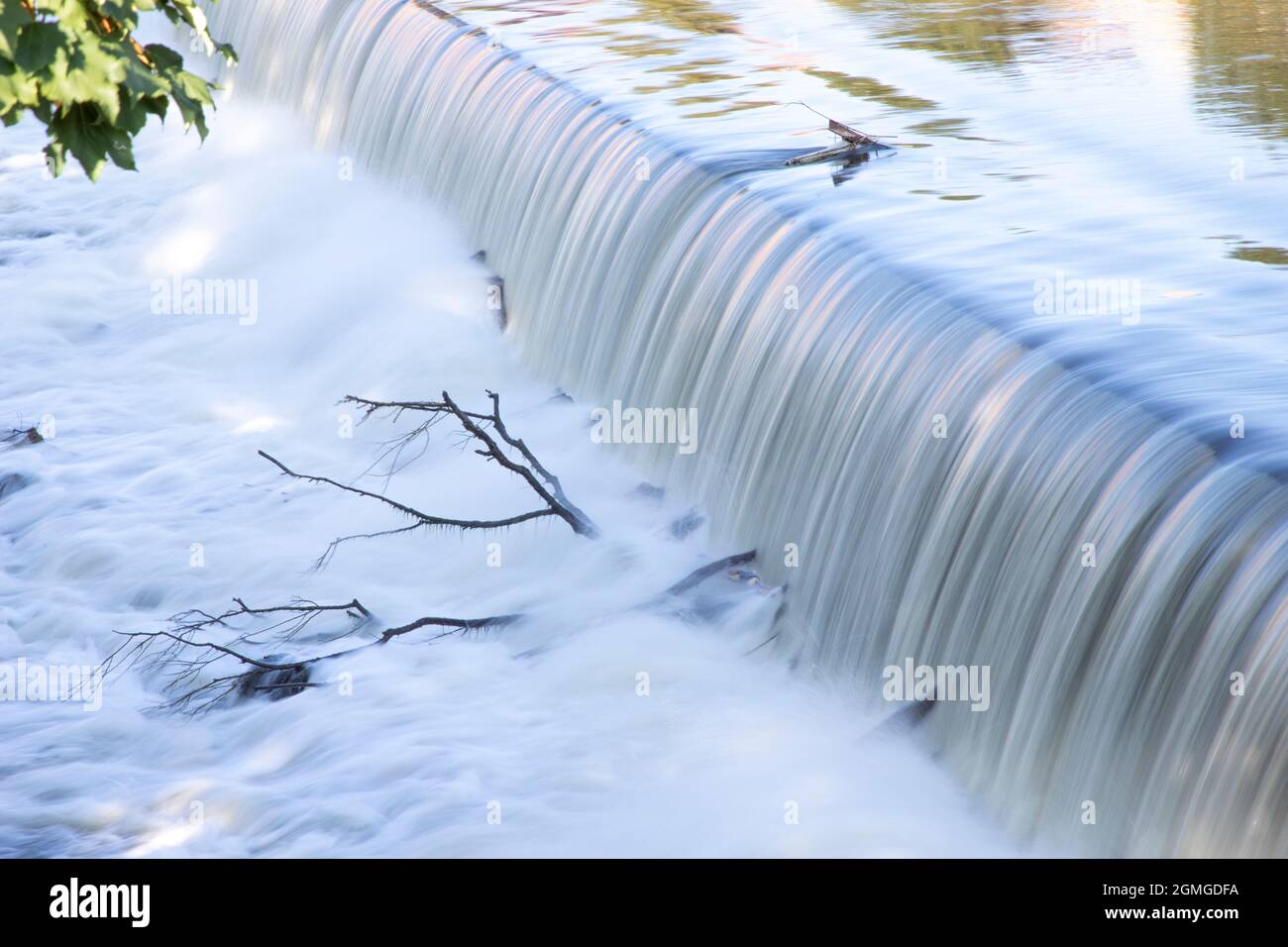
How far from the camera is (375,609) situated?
310 inches

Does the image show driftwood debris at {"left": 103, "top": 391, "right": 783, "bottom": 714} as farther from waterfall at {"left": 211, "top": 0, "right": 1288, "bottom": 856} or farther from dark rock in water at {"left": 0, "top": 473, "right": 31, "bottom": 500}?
dark rock in water at {"left": 0, "top": 473, "right": 31, "bottom": 500}

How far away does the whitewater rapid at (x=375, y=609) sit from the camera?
605 centimetres

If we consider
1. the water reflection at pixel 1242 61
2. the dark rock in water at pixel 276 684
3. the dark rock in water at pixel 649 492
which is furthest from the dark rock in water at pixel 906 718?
the water reflection at pixel 1242 61

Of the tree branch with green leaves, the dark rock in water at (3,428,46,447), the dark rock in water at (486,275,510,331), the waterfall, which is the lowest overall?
the dark rock in water at (3,428,46,447)

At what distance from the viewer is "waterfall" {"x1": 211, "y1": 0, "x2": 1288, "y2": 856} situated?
16.1 feet

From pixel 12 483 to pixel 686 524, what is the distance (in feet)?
14.0

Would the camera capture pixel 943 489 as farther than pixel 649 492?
No

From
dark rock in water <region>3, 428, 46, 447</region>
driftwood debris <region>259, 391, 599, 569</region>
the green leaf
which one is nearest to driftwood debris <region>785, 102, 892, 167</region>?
driftwood debris <region>259, 391, 599, 569</region>

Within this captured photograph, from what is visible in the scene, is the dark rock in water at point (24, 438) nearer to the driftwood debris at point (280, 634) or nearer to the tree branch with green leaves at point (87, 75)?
the driftwood debris at point (280, 634)

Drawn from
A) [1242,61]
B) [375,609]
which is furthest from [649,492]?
[1242,61]

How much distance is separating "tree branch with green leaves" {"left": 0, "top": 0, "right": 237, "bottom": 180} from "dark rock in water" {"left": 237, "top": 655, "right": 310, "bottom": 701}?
11.2 feet

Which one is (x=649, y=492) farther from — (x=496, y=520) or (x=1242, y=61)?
(x=1242, y=61)
